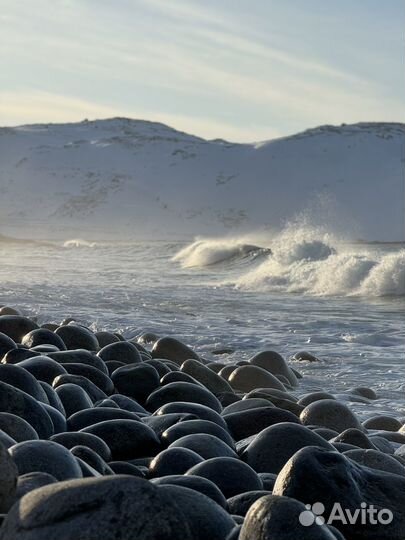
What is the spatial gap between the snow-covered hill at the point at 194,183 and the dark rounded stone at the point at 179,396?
4688 centimetres

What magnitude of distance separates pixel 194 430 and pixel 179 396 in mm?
1078

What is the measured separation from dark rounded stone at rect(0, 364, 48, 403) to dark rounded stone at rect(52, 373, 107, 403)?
2.07ft

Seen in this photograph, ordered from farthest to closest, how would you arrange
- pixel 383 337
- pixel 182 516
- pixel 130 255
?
pixel 130 255 < pixel 383 337 < pixel 182 516

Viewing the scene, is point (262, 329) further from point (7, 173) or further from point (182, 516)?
point (7, 173)

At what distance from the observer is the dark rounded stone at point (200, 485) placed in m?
2.58

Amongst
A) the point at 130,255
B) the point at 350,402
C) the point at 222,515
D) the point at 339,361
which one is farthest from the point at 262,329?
the point at 130,255

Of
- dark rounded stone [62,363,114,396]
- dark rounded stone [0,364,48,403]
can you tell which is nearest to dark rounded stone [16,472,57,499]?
dark rounded stone [0,364,48,403]

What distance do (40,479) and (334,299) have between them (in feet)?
43.7

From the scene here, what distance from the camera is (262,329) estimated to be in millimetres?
10734

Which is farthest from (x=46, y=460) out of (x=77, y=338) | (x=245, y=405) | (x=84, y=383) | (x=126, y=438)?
(x=77, y=338)

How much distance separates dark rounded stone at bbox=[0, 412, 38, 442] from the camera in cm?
305

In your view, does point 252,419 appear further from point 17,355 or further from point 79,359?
point 17,355

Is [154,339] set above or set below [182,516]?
below

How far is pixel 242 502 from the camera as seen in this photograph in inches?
108
